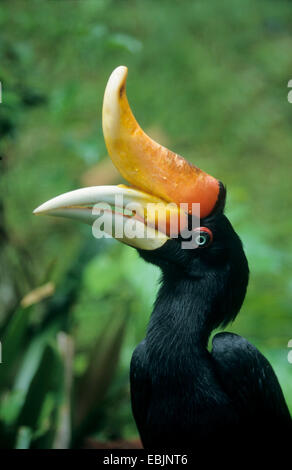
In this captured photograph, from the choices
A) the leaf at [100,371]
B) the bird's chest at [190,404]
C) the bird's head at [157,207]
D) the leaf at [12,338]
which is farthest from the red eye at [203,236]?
the leaf at [100,371]

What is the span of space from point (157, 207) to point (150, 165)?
8 cm

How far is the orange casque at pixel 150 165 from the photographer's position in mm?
1031

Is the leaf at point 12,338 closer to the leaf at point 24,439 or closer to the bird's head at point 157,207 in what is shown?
the leaf at point 24,439

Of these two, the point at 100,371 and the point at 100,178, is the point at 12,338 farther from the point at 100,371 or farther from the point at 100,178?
the point at 100,178

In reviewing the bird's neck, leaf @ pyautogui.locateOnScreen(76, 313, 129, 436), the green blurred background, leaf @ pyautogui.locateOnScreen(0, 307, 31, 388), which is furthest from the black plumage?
leaf @ pyautogui.locateOnScreen(76, 313, 129, 436)

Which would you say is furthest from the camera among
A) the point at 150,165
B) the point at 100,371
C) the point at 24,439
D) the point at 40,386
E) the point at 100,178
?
the point at 100,178

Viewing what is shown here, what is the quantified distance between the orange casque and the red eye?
27mm

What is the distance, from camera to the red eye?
1113 millimetres

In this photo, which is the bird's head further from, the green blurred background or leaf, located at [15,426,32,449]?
leaf, located at [15,426,32,449]

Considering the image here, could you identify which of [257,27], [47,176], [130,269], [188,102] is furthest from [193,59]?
[130,269]

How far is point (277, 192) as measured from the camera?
3.57 meters

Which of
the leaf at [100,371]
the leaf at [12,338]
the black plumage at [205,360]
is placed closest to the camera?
the black plumage at [205,360]

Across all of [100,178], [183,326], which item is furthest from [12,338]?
[100,178]

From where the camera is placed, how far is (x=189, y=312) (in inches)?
45.6
